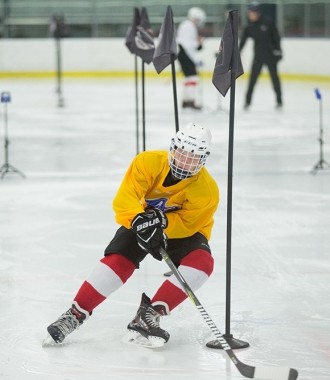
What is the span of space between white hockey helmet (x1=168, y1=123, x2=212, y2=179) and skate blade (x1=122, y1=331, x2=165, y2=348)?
2.07 ft

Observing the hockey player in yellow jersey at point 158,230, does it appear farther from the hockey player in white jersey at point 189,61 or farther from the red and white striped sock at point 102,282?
the hockey player in white jersey at point 189,61

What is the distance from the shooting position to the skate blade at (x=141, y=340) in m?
4.00

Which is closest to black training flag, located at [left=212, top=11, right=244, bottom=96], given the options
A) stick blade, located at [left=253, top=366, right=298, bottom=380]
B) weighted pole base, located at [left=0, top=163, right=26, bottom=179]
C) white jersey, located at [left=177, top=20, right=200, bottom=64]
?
stick blade, located at [left=253, top=366, right=298, bottom=380]

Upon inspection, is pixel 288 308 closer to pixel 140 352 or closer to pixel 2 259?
pixel 140 352

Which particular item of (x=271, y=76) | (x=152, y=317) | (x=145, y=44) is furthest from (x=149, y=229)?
(x=271, y=76)

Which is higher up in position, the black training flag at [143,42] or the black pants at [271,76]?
the black training flag at [143,42]

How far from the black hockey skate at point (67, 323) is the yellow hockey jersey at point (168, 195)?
383 millimetres

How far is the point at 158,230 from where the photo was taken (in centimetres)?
Answer: 391

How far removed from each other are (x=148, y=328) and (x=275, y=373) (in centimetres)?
60

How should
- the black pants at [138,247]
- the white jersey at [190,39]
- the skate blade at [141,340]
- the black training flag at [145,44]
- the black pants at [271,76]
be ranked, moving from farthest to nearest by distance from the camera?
the black pants at [271,76]
the white jersey at [190,39]
the black training flag at [145,44]
the black pants at [138,247]
the skate blade at [141,340]

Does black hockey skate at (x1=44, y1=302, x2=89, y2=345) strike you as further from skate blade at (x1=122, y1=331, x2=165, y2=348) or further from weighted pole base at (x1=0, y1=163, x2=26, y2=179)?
weighted pole base at (x1=0, y1=163, x2=26, y2=179)

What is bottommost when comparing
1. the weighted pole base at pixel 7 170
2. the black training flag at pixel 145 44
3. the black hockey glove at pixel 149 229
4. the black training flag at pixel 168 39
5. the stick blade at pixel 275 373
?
the weighted pole base at pixel 7 170

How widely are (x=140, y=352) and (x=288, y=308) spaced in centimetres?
91

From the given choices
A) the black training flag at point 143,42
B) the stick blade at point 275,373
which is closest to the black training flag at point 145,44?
the black training flag at point 143,42
